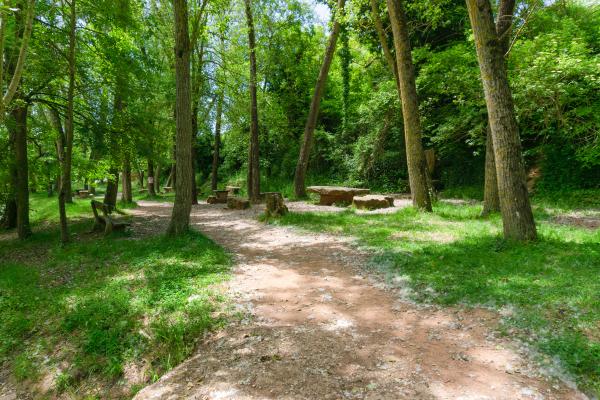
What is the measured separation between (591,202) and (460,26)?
32.0 feet

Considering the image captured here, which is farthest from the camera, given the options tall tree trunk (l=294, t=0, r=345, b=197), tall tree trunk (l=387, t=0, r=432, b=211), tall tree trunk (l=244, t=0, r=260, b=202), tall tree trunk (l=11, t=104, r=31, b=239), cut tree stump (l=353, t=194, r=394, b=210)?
tall tree trunk (l=244, t=0, r=260, b=202)

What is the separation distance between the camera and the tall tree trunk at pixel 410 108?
33.8 feet

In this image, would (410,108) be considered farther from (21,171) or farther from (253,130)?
(21,171)

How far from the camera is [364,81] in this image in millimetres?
21453

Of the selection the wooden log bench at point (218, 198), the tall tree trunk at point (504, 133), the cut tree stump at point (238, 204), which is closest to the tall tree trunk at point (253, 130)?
the cut tree stump at point (238, 204)

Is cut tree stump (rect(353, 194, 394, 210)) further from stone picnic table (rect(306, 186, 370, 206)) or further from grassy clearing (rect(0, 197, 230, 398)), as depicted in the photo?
grassy clearing (rect(0, 197, 230, 398))

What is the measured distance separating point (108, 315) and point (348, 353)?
344cm

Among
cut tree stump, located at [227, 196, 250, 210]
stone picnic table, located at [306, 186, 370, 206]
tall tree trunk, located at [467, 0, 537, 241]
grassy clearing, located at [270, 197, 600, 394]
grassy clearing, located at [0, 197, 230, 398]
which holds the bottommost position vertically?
grassy clearing, located at [0, 197, 230, 398]

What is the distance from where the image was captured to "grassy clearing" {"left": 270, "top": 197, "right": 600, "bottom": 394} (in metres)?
3.50

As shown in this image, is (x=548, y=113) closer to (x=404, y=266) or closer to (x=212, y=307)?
(x=404, y=266)

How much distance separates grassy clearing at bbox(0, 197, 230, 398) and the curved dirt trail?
581 millimetres

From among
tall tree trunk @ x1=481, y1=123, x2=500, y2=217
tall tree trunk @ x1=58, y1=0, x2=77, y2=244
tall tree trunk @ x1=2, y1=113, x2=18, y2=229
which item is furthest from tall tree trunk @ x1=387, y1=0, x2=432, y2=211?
tall tree trunk @ x1=2, y1=113, x2=18, y2=229

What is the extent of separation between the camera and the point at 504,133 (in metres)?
6.25

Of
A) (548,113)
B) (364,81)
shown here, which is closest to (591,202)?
(548,113)
